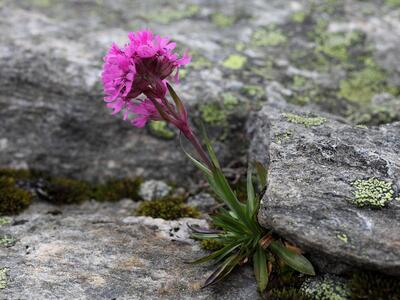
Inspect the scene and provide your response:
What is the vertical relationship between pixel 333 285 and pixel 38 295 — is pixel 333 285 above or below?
above

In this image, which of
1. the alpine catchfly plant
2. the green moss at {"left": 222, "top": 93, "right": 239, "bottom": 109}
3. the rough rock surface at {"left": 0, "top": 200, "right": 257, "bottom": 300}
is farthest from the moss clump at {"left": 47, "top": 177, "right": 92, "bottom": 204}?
the green moss at {"left": 222, "top": 93, "right": 239, "bottom": 109}

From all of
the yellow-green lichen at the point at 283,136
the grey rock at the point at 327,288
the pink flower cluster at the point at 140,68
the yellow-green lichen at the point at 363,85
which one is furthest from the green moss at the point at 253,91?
the grey rock at the point at 327,288

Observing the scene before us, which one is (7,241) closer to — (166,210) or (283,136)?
(166,210)

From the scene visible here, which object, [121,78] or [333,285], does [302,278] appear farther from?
[121,78]

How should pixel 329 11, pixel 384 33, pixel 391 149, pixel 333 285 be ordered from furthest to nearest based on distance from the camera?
pixel 329 11 → pixel 384 33 → pixel 391 149 → pixel 333 285

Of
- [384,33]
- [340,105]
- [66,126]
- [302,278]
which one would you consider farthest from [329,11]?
[302,278]

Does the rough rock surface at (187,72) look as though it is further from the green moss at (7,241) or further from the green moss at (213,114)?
the green moss at (7,241)

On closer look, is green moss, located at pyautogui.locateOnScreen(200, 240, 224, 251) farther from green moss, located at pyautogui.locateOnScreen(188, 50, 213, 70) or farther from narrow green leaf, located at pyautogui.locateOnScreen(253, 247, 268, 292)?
green moss, located at pyautogui.locateOnScreen(188, 50, 213, 70)
